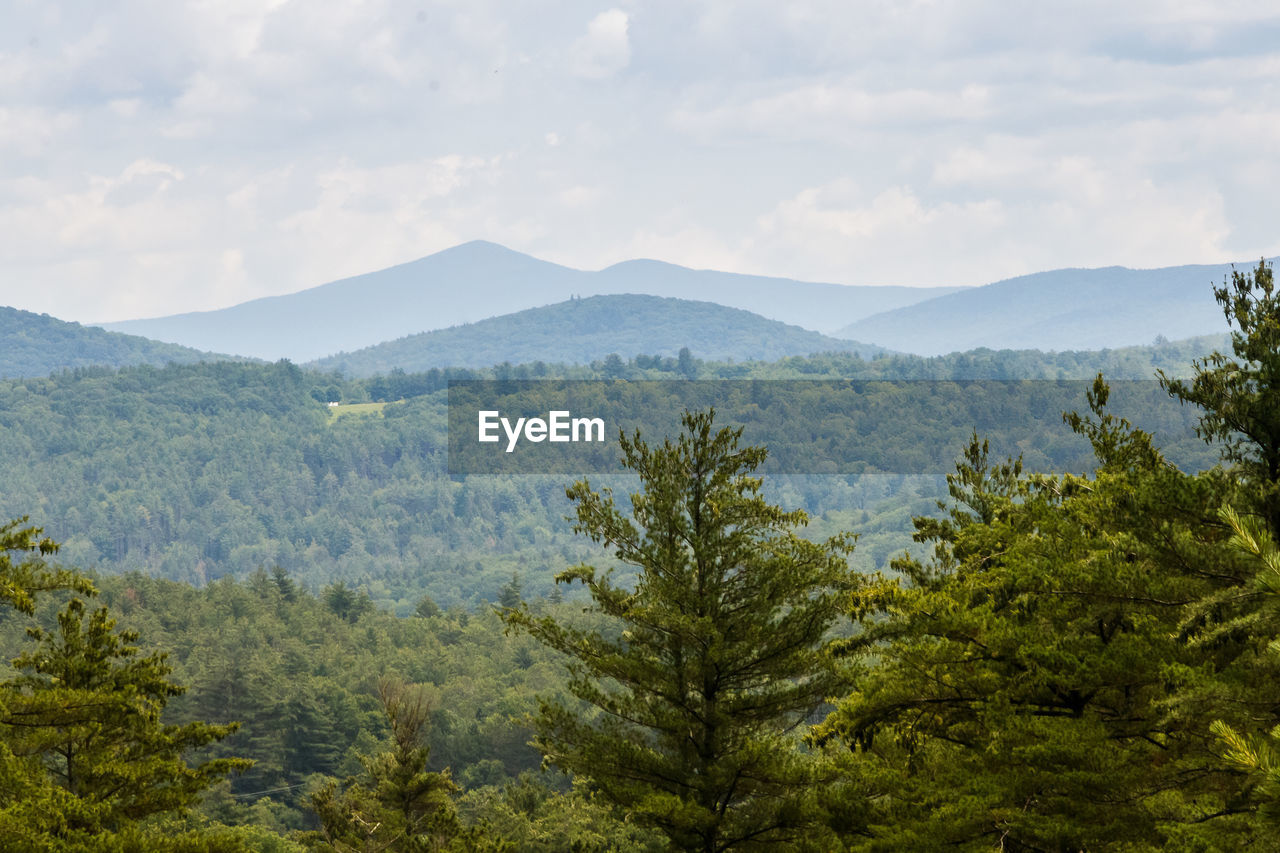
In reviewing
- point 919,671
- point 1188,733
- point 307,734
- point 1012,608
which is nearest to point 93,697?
point 919,671

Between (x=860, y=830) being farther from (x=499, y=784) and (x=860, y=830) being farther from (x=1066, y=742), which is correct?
(x=499, y=784)

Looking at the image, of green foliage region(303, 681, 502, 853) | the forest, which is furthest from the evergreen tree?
green foliage region(303, 681, 502, 853)

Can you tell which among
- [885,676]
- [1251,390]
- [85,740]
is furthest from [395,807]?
[1251,390]

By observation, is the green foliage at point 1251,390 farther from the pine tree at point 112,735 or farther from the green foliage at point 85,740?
the pine tree at point 112,735

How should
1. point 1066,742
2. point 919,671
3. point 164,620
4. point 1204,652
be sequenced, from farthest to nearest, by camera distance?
point 164,620
point 919,671
point 1066,742
point 1204,652

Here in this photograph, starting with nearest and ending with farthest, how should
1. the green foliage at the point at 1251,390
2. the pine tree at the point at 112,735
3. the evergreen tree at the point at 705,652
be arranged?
the green foliage at the point at 1251,390, the evergreen tree at the point at 705,652, the pine tree at the point at 112,735

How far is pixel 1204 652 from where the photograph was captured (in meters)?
10.2

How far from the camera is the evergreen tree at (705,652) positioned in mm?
15227

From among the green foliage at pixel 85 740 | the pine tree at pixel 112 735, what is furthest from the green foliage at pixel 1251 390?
the pine tree at pixel 112 735

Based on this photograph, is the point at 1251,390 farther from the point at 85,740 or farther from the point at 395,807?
the point at 395,807

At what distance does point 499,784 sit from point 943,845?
6219 centimetres

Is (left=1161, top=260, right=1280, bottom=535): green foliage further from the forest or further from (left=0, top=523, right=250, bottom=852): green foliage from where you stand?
(left=0, top=523, right=250, bottom=852): green foliage

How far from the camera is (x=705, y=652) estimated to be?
1564 cm

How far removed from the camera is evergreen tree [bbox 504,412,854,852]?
50.0ft
